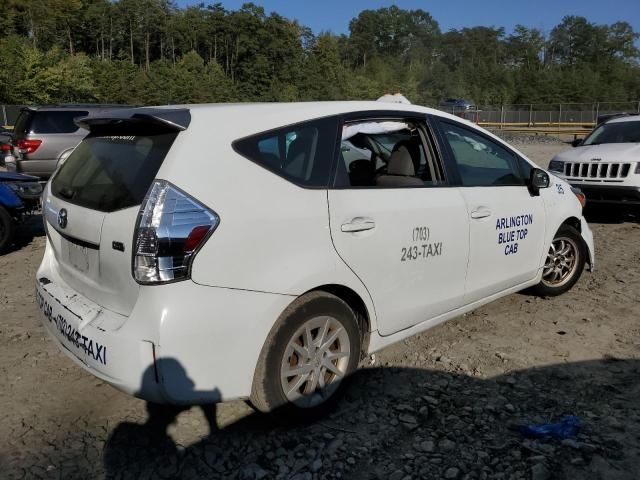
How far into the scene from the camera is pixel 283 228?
2.68 metres

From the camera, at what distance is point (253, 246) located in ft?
8.44

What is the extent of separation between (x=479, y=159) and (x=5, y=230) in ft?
19.2

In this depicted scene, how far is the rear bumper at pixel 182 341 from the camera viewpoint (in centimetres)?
240

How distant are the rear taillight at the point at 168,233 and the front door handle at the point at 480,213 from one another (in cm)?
192

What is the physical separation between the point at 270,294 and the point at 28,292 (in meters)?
3.77

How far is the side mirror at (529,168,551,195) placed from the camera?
14.0 ft

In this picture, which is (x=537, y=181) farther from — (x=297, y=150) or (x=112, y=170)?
(x=112, y=170)

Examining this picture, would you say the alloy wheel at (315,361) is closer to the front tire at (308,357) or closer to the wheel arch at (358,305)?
the front tire at (308,357)

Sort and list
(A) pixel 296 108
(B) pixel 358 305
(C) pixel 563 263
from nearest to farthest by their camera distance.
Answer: (A) pixel 296 108 < (B) pixel 358 305 < (C) pixel 563 263

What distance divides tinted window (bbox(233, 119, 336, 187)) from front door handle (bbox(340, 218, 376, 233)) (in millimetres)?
248

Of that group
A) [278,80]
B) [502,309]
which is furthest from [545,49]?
[502,309]

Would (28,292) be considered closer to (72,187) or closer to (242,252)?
(72,187)

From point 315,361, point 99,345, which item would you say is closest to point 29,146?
point 99,345

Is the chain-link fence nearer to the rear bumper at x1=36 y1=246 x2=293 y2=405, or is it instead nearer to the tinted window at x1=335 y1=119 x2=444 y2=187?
the tinted window at x1=335 y1=119 x2=444 y2=187
